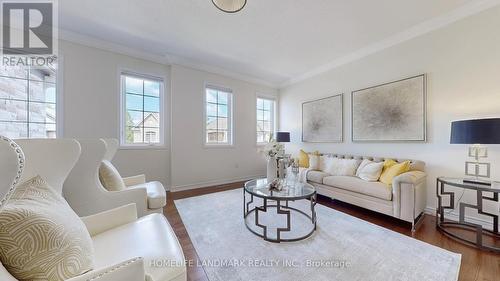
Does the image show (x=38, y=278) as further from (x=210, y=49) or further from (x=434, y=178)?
(x=434, y=178)

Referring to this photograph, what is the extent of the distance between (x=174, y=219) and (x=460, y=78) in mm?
4075

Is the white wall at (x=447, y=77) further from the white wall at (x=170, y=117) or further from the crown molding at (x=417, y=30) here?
the white wall at (x=170, y=117)

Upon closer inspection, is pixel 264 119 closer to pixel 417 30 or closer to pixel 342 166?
pixel 342 166

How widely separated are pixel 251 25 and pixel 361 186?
273 cm

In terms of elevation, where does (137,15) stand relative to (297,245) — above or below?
above

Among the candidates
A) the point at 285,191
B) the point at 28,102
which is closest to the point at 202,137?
the point at 285,191

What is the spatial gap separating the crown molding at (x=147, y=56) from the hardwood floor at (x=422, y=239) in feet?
8.66

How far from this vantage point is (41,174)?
98cm

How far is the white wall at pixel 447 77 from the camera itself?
2174mm

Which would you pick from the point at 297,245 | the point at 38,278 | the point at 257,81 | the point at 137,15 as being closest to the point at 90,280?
the point at 38,278

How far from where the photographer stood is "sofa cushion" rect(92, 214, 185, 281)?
2.96ft

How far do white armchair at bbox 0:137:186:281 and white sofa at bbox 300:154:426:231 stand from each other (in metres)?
2.45

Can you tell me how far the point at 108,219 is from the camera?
128cm

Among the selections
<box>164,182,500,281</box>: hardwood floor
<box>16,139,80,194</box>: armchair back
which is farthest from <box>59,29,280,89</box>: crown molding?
<box>16,139,80,194</box>: armchair back
